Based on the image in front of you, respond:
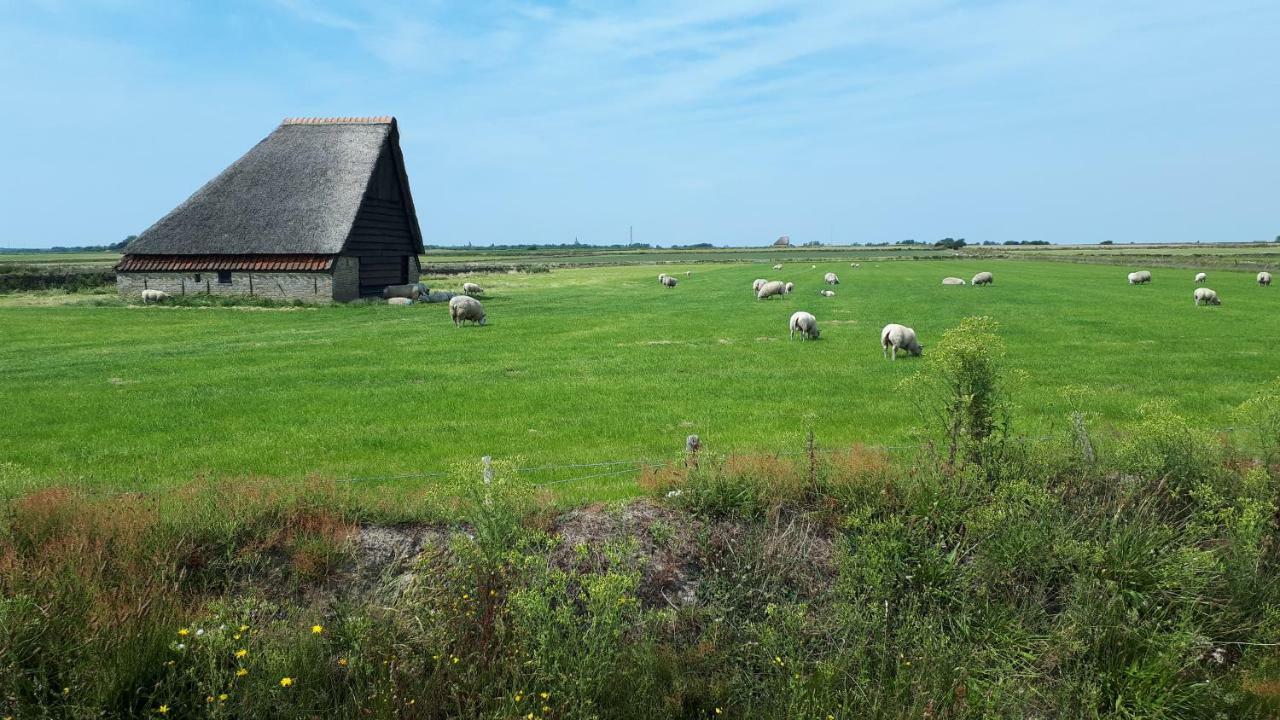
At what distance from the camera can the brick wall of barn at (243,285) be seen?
37906 mm

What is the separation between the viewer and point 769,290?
41.2 metres

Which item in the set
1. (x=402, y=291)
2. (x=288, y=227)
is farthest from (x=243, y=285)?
(x=402, y=291)

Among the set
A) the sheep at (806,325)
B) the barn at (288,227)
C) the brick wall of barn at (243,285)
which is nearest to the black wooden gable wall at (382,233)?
the barn at (288,227)

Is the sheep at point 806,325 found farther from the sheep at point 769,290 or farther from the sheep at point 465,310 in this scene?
the sheep at point 769,290

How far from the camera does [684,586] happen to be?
6.82 metres

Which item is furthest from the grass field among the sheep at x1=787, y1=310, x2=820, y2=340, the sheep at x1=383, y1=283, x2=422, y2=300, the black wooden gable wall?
the black wooden gable wall

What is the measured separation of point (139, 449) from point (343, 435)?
2.72 m

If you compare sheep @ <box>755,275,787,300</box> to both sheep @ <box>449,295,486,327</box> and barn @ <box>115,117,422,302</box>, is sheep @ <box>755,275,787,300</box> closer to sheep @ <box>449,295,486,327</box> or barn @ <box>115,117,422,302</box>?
sheep @ <box>449,295,486,327</box>

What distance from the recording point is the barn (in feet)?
126

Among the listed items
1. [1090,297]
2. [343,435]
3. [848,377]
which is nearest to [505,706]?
[343,435]

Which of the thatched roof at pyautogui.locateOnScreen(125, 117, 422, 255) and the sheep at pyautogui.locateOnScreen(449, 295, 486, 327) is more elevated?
the thatched roof at pyautogui.locateOnScreen(125, 117, 422, 255)

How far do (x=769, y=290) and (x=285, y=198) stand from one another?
26357 mm

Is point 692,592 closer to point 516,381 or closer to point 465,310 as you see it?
point 516,381

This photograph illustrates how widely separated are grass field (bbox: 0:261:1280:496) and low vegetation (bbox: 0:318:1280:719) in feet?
4.96
